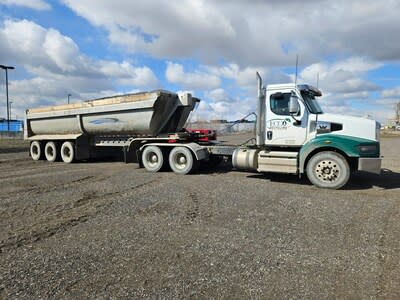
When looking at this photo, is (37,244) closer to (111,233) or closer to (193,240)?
(111,233)

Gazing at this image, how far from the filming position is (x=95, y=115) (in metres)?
13.8

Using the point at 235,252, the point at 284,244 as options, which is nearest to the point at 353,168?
the point at 284,244

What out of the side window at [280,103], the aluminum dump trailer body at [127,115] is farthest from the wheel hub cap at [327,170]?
the aluminum dump trailer body at [127,115]

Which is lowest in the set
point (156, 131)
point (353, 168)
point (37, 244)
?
point (37, 244)

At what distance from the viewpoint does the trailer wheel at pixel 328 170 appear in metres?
8.52

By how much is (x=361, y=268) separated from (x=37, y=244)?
4234 millimetres

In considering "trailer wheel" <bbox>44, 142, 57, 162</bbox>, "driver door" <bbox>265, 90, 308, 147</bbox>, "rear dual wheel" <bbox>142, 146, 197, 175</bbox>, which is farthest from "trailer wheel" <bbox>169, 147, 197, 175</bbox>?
"trailer wheel" <bbox>44, 142, 57, 162</bbox>

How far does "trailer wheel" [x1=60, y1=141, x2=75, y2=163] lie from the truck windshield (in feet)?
33.7

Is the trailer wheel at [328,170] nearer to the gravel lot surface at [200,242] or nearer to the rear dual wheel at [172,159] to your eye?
the gravel lot surface at [200,242]

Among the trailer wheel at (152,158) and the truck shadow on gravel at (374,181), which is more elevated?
the trailer wheel at (152,158)

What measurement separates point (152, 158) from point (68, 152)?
5.45 metres

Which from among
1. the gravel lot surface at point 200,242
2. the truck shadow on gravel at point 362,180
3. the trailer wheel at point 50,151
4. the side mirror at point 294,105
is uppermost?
the side mirror at point 294,105

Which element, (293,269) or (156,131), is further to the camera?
(156,131)

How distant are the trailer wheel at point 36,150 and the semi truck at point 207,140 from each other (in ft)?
0.15
